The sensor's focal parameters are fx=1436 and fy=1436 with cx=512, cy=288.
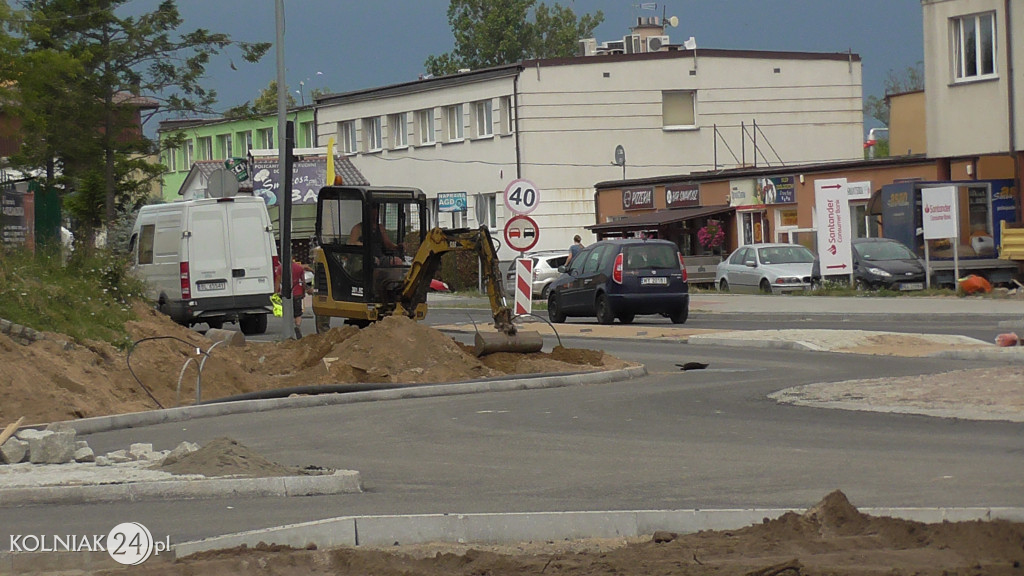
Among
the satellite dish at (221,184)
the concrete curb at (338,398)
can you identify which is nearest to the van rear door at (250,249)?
the satellite dish at (221,184)

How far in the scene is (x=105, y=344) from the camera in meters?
18.4

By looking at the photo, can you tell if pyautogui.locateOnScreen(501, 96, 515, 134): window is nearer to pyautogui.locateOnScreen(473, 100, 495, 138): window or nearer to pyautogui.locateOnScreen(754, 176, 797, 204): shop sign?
Answer: pyautogui.locateOnScreen(473, 100, 495, 138): window

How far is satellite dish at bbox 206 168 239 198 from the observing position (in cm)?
2866

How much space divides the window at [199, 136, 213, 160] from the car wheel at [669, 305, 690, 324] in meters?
60.6

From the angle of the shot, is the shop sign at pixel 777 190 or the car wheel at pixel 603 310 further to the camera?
the shop sign at pixel 777 190

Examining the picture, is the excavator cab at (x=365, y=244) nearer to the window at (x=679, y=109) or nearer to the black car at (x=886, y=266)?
the black car at (x=886, y=266)

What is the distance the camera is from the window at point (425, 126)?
63812mm

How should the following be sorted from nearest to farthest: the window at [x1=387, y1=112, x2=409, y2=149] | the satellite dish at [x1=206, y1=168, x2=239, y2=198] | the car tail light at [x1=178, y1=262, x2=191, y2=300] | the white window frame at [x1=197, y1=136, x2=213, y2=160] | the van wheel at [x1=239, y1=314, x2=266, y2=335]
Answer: the satellite dish at [x1=206, y1=168, x2=239, y2=198] → the car tail light at [x1=178, y1=262, x2=191, y2=300] → the van wheel at [x1=239, y1=314, x2=266, y2=335] → the window at [x1=387, y1=112, x2=409, y2=149] → the white window frame at [x1=197, y1=136, x2=213, y2=160]

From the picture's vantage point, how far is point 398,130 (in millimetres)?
66312

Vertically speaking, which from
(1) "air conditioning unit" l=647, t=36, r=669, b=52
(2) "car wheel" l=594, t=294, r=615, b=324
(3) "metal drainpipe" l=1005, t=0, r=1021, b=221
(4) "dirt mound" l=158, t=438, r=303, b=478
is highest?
(1) "air conditioning unit" l=647, t=36, r=669, b=52

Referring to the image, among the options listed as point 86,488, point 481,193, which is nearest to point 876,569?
point 86,488

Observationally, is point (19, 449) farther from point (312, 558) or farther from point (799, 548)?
point (799, 548)

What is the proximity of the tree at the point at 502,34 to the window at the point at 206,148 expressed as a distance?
20.5m

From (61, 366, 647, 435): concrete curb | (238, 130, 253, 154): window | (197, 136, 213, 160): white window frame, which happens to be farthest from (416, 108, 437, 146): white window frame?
(61, 366, 647, 435): concrete curb
